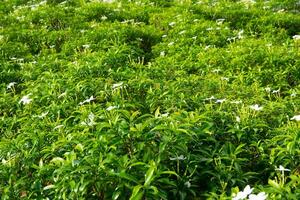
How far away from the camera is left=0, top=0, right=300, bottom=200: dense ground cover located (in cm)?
437

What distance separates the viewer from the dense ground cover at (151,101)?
14.3 feet

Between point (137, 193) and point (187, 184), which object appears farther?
point (187, 184)

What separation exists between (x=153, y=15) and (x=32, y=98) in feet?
19.4

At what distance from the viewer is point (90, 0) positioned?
14508mm

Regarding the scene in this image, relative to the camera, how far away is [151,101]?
6527 millimetres

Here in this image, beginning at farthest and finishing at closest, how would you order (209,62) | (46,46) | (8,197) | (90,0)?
1. (90,0)
2. (46,46)
3. (209,62)
4. (8,197)

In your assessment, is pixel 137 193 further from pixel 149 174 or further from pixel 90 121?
pixel 90 121

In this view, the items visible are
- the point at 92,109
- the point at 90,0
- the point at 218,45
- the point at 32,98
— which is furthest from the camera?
the point at 90,0

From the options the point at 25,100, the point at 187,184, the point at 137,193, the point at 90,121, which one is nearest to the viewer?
the point at 137,193

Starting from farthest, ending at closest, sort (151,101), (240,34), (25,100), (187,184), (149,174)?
(240,34), (25,100), (151,101), (187,184), (149,174)

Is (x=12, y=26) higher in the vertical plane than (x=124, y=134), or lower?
lower

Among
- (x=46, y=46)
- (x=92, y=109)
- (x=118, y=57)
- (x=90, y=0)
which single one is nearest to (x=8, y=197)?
(x=92, y=109)

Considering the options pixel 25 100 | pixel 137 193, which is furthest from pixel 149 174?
pixel 25 100

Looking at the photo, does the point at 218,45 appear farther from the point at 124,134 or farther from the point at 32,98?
the point at 124,134
